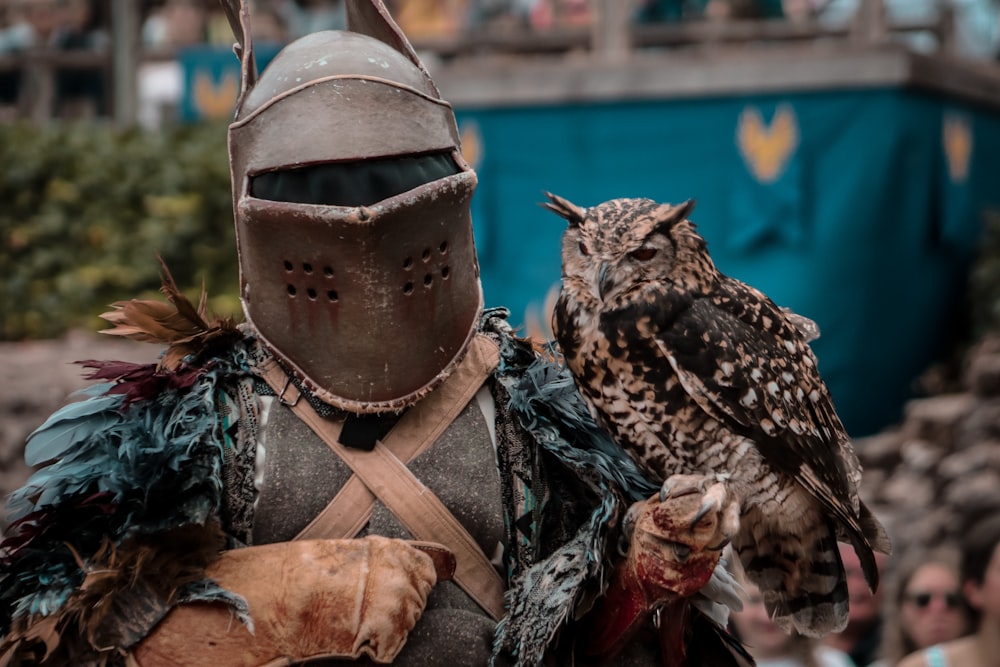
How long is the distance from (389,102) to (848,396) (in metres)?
6.35

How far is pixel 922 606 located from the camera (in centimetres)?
450

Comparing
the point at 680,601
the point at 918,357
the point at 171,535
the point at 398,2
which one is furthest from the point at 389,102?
the point at 398,2

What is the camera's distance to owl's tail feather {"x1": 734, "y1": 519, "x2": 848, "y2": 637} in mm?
2816

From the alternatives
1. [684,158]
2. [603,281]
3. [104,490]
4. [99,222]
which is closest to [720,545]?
[603,281]

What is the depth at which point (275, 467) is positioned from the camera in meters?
2.75

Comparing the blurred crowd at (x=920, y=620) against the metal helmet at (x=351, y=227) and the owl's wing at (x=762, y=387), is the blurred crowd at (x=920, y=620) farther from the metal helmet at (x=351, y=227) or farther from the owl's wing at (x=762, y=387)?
the metal helmet at (x=351, y=227)

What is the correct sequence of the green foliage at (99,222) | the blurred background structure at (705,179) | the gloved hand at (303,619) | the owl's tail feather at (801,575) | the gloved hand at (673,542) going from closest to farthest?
the gloved hand at (673,542), the gloved hand at (303,619), the owl's tail feather at (801,575), the blurred background structure at (705,179), the green foliage at (99,222)

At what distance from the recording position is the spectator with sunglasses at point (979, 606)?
4.02 m

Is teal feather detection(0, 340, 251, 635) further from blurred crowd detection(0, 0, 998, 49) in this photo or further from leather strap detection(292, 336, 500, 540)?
blurred crowd detection(0, 0, 998, 49)

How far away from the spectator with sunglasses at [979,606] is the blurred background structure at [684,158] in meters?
4.39

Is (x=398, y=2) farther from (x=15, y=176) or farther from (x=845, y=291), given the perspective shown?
(x=845, y=291)

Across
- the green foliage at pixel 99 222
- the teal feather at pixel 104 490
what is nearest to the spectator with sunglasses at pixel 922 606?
the teal feather at pixel 104 490

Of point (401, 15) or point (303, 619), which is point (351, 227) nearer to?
point (303, 619)

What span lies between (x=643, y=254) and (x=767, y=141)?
6.08m
